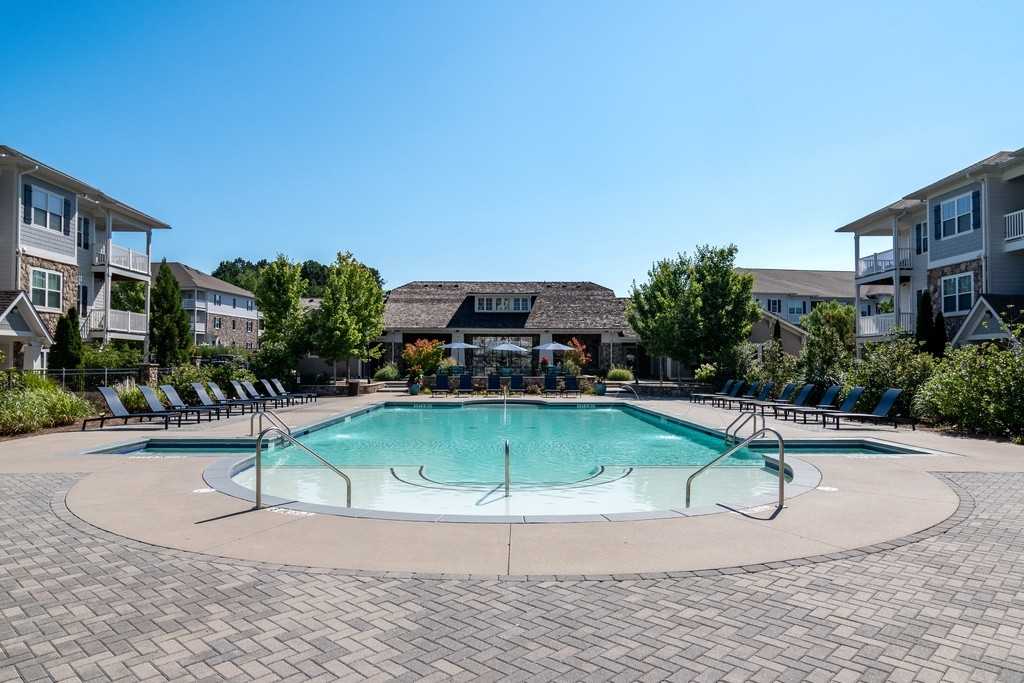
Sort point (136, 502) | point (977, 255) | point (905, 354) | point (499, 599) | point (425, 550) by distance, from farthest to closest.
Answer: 1. point (977, 255)
2. point (905, 354)
3. point (136, 502)
4. point (425, 550)
5. point (499, 599)

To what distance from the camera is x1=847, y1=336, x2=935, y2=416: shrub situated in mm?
17312

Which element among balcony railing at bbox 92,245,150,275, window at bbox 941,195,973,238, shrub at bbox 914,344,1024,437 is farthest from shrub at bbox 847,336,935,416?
balcony railing at bbox 92,245,150,275

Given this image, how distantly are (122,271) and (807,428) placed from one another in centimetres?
2787

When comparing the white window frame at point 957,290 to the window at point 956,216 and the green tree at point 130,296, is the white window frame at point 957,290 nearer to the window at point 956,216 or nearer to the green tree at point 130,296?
the window at point 956,216

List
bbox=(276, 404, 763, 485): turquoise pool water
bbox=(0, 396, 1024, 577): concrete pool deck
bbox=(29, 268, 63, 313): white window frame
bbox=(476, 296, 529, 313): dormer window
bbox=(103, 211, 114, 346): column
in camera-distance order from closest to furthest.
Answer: bbox=(0, 396, 1024, 577): concrete pool deck, bbox=(276, 404, 763, 485): turquoise pool water, bbox=(29, 268, 63, 313): white window frame, bbox=(103, 211, 114, 346): column, bbox=(476, 296, 529, 313): dormer window

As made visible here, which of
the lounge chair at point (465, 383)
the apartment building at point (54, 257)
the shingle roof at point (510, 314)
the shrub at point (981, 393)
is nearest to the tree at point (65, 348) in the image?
the apartment building at point (54, 257)

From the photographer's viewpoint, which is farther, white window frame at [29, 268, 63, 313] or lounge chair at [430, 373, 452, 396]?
lounge chair at [430, 373, 452, 396]

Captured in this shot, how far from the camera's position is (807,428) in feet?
50.7

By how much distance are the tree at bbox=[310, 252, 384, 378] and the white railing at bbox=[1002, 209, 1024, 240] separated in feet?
84.0

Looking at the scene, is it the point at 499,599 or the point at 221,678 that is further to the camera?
the point at 499,599

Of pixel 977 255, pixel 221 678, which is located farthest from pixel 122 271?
pixel 977 255

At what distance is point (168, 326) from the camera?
120 feet

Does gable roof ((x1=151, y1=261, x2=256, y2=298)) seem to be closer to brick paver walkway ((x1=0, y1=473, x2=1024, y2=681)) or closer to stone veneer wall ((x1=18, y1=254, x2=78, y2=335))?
stone veneer wall ((x1=18, y1=254, x2=78, y2=335))

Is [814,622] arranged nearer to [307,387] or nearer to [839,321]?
[307,387]
